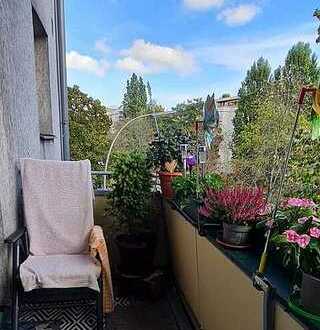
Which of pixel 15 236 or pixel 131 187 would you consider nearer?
pixel 15 236

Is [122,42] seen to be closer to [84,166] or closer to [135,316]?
[84,166]

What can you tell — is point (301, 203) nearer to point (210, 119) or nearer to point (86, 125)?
point (210, 119)

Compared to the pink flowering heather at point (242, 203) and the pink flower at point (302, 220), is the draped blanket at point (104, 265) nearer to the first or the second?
the pink flowering heather at point (242, 203)

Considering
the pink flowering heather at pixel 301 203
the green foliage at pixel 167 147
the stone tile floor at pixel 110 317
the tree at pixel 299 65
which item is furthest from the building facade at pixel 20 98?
the tree at pixel 299 65

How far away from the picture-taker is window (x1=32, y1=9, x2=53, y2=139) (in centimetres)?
366

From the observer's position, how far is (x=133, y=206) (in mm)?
2627

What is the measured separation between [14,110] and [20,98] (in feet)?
0.73

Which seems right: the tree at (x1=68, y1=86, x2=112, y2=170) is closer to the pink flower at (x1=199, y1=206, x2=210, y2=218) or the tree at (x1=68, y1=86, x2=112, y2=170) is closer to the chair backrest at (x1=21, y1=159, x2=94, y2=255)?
the chair backrest at (x1=21, y1=159, x2=94, y2=255)

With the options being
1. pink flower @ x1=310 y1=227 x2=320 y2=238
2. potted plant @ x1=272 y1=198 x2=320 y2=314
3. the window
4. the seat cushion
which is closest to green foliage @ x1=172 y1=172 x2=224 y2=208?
the seat cushion

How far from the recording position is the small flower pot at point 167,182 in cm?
264

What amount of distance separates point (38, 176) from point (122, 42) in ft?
11.7

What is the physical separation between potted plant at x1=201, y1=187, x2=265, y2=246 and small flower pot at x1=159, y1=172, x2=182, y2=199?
1.15m

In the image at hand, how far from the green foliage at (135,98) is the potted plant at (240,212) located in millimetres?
3312

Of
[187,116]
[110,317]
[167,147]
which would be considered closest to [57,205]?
[110,317]
